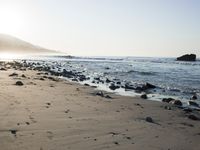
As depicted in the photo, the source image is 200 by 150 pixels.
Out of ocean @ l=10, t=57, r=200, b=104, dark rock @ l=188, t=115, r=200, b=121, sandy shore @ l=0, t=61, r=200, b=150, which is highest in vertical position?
sandy shore @ l=0, t=61, r=200, b=150

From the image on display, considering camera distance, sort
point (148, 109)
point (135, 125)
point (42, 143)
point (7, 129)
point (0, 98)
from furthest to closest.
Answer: point (148, 109) < point (0, 98) < point (135, 125) < point (7, 129) < point (42, 143)

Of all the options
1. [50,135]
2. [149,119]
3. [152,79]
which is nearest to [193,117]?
[149,119]

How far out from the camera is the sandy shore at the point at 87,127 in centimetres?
784

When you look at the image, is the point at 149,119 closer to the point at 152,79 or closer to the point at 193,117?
the point at 193,117

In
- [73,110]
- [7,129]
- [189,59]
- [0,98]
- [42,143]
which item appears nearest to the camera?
[42,143]

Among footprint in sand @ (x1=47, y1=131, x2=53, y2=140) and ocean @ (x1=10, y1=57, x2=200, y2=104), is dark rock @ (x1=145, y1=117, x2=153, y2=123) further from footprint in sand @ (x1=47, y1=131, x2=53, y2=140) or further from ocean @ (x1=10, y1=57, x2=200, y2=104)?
ocean @ (x1=10, y1=57, x2=200, y2=104)

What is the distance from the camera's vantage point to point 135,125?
33.7ft

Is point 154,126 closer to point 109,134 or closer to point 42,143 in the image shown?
point 109,134

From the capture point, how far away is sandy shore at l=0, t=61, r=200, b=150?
7.84 metres

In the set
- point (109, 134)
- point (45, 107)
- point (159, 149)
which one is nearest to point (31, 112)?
point (45, 107)

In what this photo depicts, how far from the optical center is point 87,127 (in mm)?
9336

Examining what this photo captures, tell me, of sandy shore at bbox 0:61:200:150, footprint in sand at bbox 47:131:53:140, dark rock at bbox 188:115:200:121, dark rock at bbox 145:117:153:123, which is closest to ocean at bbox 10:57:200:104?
dark rock at bbox 188:115:200:121

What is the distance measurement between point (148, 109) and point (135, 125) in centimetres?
397

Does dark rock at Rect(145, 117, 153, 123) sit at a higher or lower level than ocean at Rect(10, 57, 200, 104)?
higher
